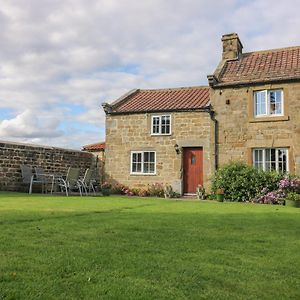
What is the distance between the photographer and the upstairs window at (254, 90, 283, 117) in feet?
56.5

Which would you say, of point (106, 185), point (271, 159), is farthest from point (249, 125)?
point (106, 185)

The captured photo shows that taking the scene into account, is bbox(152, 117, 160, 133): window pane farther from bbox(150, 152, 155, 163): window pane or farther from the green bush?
the green bush

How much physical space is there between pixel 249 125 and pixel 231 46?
5.01 metres

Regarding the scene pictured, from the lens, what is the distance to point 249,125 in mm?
17562

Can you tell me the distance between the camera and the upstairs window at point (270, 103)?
678 inches

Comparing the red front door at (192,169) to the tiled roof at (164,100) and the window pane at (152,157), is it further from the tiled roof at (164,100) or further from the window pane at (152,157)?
the tiled roof at (164,100)

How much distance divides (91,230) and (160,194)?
1276cm

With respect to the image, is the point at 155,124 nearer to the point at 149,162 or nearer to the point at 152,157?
the point at 152,157

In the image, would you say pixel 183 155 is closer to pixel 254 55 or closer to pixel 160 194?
pixel 160 194

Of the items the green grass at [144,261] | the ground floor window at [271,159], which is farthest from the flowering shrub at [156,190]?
the green grass at [144,261]

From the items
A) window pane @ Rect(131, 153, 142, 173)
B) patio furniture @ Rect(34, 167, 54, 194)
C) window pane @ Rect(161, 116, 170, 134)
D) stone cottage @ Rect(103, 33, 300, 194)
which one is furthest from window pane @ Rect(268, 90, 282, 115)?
patio furniture @ Rect(34, 167, 54, 194)

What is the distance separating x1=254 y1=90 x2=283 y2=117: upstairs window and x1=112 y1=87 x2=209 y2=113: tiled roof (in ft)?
8.19

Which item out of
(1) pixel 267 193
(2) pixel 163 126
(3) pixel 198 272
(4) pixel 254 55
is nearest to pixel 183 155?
(2) pixel 163 126

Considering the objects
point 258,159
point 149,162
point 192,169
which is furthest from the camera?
point 149,162
